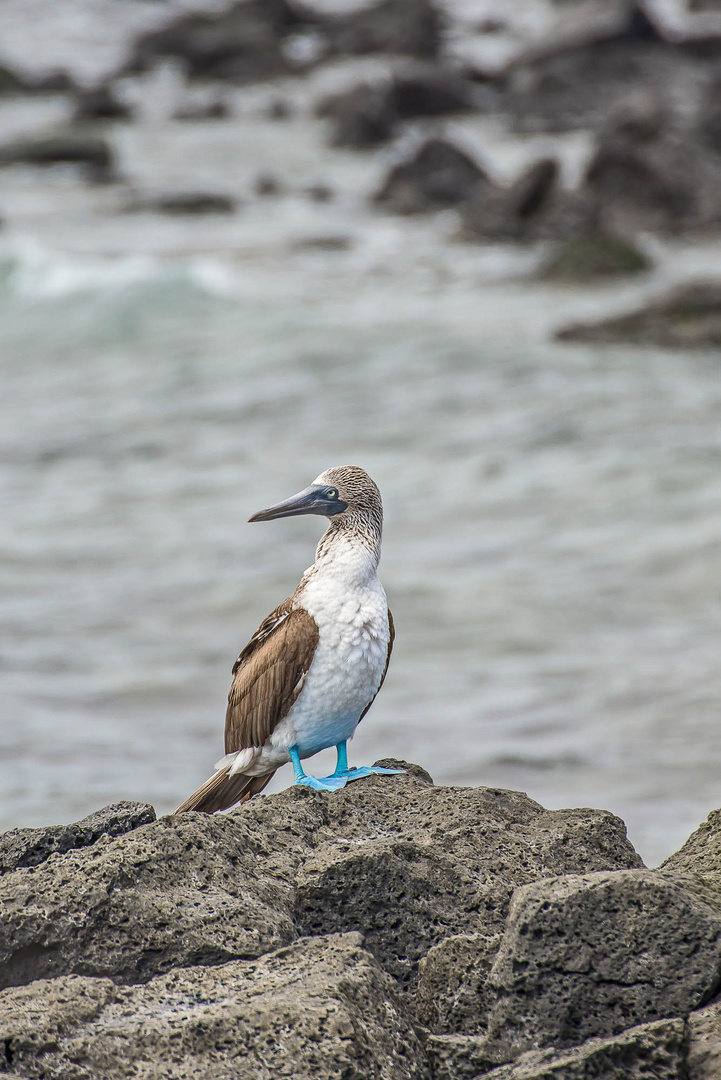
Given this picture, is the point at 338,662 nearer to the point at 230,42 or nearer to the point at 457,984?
the point at 457,984

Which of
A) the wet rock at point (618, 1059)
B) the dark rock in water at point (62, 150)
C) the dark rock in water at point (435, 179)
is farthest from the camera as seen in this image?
the dark rock in water at point (62, 150)

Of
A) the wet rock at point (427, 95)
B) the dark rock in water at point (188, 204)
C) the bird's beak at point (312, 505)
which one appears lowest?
the bird's beak at point (312, 505)

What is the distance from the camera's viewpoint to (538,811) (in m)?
5.00

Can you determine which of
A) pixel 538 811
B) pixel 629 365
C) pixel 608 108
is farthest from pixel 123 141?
pixel 538 811

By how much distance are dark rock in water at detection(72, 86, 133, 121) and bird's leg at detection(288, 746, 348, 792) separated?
42864 mm

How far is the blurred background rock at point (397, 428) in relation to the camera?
9.86 meters

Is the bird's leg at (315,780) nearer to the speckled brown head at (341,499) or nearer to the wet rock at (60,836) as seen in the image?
the wet rock at (60,836)

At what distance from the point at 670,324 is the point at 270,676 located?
52.3 feet

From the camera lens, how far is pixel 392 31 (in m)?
52.5

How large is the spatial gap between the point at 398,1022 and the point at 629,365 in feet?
53.8

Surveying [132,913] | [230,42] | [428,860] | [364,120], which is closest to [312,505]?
[428,860]

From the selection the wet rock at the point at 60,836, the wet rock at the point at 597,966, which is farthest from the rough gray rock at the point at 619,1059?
the wet rock at the point at 60,836

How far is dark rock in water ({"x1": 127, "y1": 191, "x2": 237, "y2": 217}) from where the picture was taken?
3088 centimetres

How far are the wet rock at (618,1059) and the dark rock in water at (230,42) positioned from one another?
5081 centimetres
